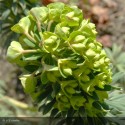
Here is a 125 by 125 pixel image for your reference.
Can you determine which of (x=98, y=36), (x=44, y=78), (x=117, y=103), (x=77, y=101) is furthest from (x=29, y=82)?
(x=98, y=36)

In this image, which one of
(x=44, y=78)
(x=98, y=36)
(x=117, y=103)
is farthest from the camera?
(x=98, y=36)

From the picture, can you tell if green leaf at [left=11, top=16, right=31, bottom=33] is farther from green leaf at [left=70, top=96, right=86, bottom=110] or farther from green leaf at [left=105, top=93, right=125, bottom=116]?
green leaf at [left=105, top=93, right=125, bottom=116]

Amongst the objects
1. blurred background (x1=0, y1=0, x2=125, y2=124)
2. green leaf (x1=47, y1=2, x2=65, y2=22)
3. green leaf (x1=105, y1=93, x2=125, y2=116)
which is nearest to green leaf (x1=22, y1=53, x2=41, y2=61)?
green leaf (x1=47, y1=2, x2=65, y2=22)

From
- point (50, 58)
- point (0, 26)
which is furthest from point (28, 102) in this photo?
point (50, 58)

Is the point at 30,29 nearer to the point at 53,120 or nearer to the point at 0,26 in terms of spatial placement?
the point at 53,120

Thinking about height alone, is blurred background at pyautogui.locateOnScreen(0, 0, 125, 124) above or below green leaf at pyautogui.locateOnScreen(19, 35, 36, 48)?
below

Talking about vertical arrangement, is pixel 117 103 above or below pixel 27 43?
below

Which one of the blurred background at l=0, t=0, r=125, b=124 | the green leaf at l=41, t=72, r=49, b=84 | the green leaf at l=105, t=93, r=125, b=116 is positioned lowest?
the blurred background at l=0, t=0, r=125, b=124

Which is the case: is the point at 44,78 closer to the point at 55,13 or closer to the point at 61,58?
the point at 61,58
